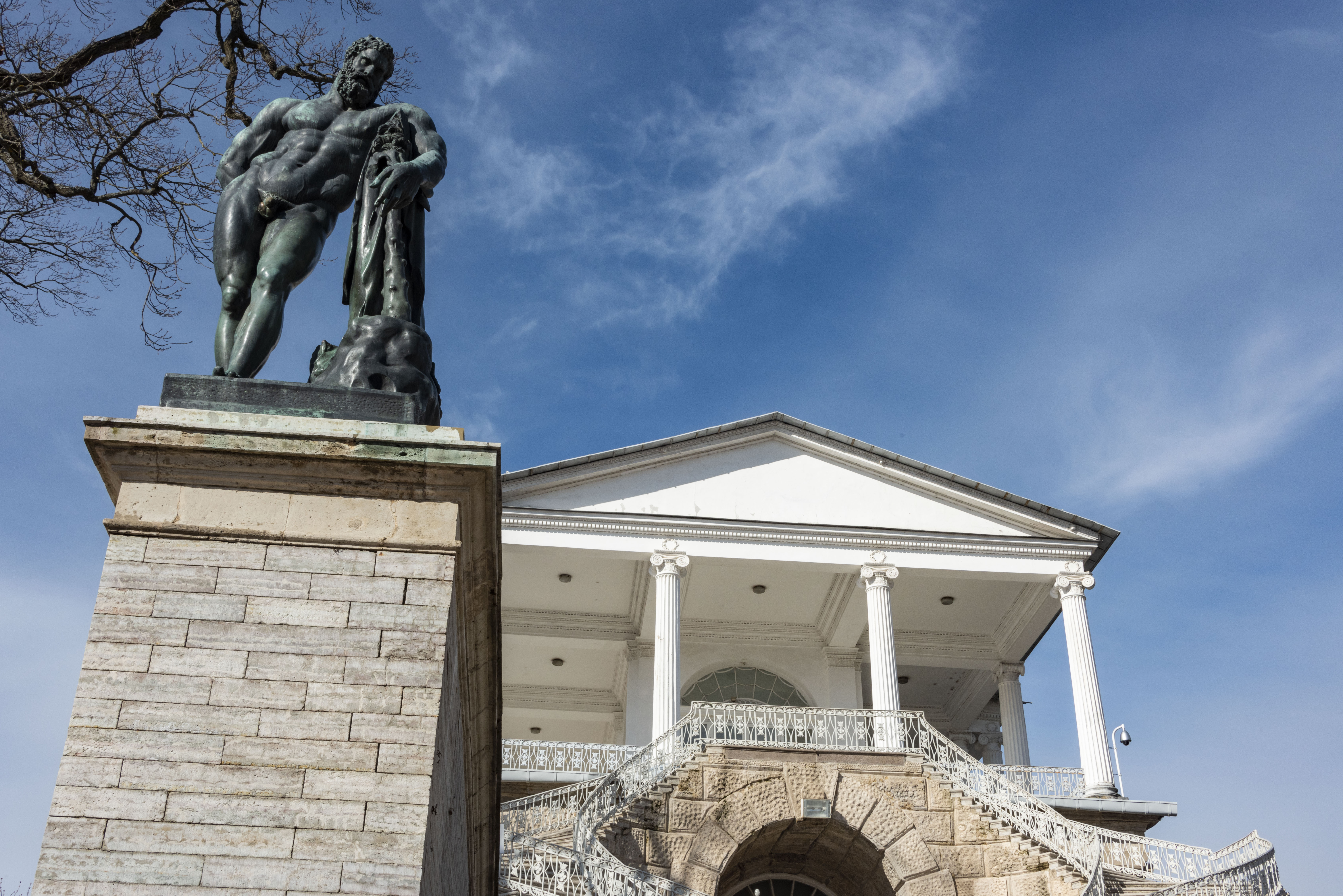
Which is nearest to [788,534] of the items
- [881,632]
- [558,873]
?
[881,632]

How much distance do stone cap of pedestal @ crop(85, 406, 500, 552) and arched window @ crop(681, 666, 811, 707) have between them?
72.0 ft

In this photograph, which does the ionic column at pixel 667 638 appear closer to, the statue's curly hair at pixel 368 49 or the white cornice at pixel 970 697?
the white cornice at pixel 970 697

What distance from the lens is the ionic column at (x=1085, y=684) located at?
878 inches

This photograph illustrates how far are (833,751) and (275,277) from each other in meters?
15.9

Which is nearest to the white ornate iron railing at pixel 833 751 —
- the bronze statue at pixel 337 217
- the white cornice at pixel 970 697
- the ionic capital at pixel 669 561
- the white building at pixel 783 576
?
the white building at pixel 783 576

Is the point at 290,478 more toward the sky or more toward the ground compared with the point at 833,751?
more toward the ground

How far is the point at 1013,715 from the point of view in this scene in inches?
1046

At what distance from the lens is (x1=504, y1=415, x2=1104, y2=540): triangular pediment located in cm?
2473

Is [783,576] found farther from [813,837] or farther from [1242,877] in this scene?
[1242,877]

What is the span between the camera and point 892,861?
60.6 ft

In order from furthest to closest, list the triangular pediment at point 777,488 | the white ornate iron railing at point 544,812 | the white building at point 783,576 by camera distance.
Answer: the triangular pediment at point 777,488
the white building at point 783,576
the white ornate iron railing at point 544,812

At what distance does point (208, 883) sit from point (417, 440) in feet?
5.53

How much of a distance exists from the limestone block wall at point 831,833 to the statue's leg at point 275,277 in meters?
13.2

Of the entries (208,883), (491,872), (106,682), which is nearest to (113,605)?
(106,682)
